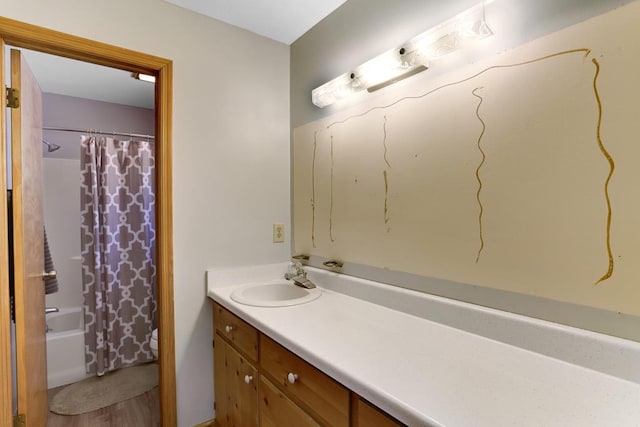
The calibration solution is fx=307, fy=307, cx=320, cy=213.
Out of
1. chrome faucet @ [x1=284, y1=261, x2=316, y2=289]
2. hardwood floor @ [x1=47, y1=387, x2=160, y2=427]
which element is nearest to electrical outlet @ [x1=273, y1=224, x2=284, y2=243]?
chrome faucet @ [x1=284, y1=261, x2=316, y2=289]

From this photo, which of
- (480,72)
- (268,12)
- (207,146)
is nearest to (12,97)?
(207,146)

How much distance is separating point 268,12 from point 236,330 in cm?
163

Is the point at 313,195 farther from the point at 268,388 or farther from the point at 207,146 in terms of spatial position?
the point at 268,388

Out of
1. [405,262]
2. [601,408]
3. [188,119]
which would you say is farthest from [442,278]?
[188,119]

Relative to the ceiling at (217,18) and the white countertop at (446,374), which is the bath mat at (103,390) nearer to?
the white countertop at (446,374)

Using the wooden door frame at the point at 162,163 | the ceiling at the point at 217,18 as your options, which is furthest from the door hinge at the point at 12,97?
the ceiling at the point at 217,18

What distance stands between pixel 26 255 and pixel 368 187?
1.57 meters

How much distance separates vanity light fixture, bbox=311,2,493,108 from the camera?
39.1 inches

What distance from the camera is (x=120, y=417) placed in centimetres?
188

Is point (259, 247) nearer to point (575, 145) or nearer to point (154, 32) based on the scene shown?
point (154, 32)

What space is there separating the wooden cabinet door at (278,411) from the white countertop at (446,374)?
0.20 meters

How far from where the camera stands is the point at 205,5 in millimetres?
1580

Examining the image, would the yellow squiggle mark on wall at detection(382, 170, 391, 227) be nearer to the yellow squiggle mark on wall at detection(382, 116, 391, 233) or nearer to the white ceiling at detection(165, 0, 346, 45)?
the yellow squiggle mark on wall at detection(382, 116, 391, 233)

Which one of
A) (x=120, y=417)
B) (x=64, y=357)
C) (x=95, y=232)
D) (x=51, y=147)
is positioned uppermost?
(x=51, y=147)
